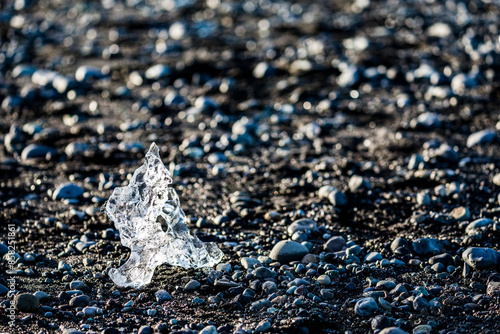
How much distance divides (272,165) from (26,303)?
2.37 meters

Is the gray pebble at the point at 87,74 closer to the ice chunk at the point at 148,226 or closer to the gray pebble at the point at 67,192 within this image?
the gray pebble at the point at 67,192

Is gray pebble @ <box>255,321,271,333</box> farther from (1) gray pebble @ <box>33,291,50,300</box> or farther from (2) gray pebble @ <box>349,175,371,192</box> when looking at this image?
(2) gray pebble @ <box>349,175,371,192</box>

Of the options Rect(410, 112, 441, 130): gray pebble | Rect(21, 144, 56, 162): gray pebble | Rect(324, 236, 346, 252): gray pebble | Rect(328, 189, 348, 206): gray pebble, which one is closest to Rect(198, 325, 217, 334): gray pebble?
Rect(324, 236, 346, 252): gray pebble

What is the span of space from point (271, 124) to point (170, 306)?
302cm

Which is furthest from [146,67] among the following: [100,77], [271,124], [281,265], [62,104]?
[281,265]

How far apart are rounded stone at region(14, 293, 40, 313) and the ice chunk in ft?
1.27

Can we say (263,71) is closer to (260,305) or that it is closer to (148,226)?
(148,226)

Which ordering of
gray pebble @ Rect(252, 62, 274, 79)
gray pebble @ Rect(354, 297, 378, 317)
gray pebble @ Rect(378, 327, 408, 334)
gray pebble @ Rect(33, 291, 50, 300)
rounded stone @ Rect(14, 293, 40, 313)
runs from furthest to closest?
1. gray pebble @ Rect(252, 62, 274, 79)
2. gray pebble @ Rect(33, 291, 50, 300)
3. rounded stone @ Rect(14, 293, 40, 313)
4. gray pebble @ Rect(354, 297, 378, 317)
5. gray pebble @ Rect(378, 327, 408, 334)

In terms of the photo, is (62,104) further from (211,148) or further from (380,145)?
(380,145)

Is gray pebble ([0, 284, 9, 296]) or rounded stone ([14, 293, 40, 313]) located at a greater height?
rounded stone ([14, 293, 40, 313])

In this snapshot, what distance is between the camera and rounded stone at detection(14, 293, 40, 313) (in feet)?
9.97

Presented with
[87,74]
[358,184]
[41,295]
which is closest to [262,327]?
[41,295]

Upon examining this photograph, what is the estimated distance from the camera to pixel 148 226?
3.31m

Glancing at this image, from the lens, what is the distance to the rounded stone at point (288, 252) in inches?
136
